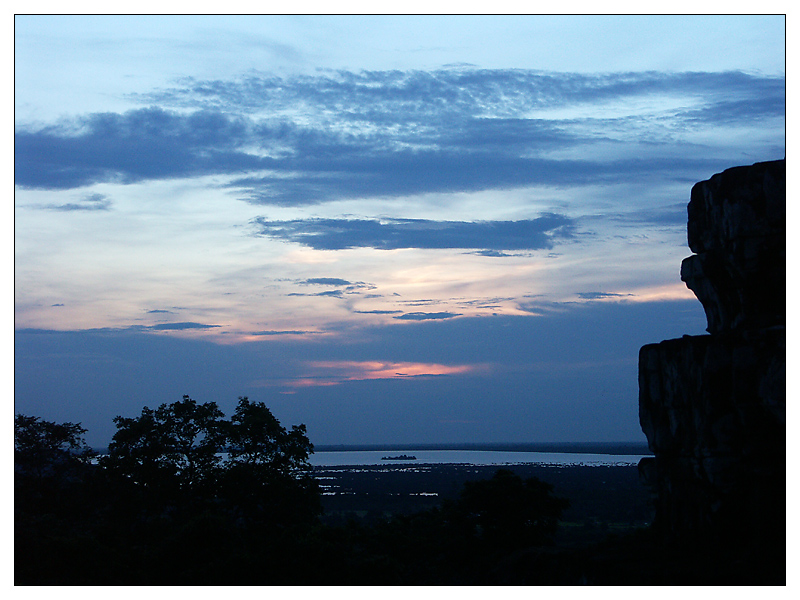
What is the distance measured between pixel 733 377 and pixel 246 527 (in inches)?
696

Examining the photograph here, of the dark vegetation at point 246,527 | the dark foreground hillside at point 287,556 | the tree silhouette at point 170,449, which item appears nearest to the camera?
the dark foreground hillside at point 287,556

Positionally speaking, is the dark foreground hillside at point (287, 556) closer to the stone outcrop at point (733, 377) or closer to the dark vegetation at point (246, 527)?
the dark vegetation at point (246, 527)

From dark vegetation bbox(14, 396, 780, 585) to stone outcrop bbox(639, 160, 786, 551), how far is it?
1421 millimetres

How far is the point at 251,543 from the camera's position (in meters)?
23.5

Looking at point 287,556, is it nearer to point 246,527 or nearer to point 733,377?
point 246,527

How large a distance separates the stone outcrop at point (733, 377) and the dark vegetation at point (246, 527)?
1.42 metres

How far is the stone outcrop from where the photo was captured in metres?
18.6

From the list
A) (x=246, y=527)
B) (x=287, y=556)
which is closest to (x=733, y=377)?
(x=287, y=556)

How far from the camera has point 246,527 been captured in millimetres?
26906

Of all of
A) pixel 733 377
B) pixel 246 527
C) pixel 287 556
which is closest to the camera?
pixel 733 377

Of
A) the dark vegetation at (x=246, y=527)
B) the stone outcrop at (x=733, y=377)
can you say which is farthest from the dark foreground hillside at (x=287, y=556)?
the stone outcrop at (x=733, y=377)

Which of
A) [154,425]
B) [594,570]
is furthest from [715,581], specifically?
[154,425]

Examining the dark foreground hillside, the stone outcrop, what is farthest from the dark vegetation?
the stone outcrop

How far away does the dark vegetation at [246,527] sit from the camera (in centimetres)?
1975
